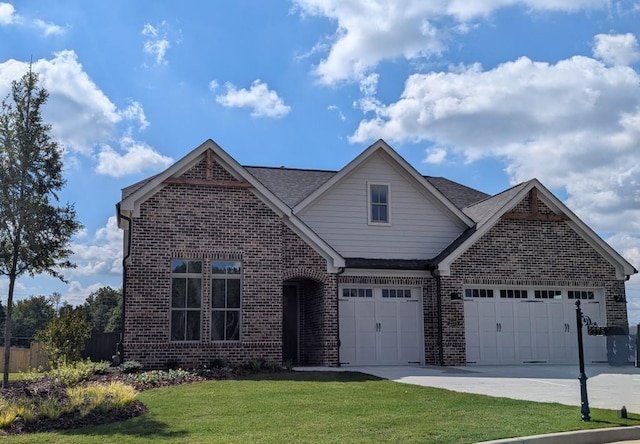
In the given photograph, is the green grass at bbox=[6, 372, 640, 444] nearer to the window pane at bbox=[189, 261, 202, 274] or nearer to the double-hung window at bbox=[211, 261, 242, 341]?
the double-hung window at bbox=[211, 261, 242, 341]

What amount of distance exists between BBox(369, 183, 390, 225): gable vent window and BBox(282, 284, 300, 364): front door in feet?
11.6

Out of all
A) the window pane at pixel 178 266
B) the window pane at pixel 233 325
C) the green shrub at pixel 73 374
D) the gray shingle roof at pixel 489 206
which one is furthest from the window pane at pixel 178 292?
the gray shingle roof at pixel 489 206

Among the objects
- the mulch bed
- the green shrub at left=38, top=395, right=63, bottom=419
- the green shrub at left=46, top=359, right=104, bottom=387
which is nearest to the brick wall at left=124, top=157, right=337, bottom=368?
the green shrub at left=46, top=359, right=104, bottom=387

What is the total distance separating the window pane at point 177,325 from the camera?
18688mm

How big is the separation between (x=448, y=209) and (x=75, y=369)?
13.3 meters

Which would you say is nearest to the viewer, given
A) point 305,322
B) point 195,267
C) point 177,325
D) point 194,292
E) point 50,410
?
point 50,410

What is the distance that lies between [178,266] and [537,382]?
984 cm

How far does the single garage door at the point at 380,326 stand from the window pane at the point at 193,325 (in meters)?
4.73

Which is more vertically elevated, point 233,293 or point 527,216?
point 527,216

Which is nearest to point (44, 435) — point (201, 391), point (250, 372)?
point (201, 391)

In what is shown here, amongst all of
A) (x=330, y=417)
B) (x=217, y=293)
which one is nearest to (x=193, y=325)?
(x=217, y=293)

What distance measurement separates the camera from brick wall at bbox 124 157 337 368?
18.4 metres

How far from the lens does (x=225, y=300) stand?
19.2 metres

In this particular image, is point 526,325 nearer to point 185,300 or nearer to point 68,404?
point 185,300
